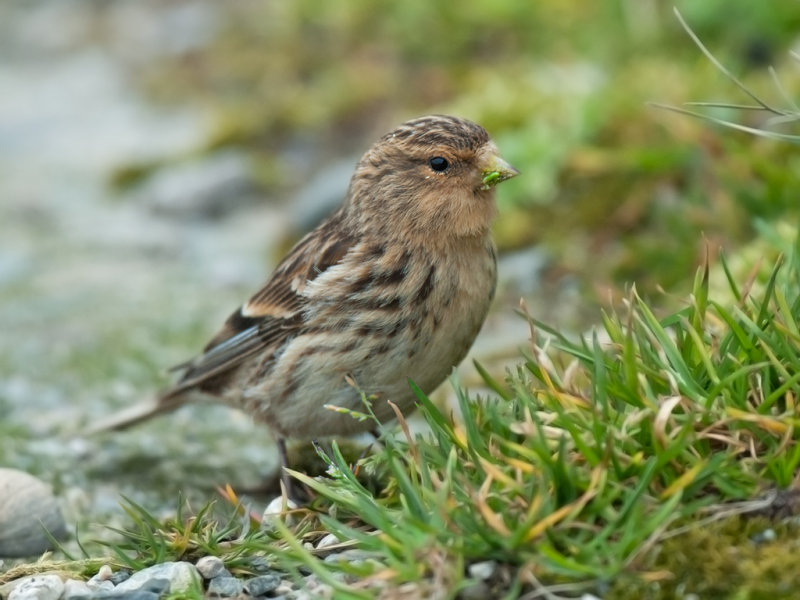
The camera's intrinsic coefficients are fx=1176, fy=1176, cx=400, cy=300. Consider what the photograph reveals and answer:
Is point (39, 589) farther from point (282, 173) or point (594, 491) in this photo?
point (282, 173)

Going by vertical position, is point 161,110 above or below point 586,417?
above

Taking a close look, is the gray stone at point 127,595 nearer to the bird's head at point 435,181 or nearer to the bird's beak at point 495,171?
the bird's head at point 435,181

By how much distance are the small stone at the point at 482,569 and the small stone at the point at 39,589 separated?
1.30 meters

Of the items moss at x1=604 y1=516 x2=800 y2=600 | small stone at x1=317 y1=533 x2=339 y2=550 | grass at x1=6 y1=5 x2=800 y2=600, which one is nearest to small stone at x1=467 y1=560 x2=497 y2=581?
grass at x1=6 y1=5 x2=800 y2=600

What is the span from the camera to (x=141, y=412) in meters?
5.77

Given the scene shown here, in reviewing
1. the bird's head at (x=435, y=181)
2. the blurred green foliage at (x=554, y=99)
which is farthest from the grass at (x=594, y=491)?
the blurred green foliage at (x=554, y=99)

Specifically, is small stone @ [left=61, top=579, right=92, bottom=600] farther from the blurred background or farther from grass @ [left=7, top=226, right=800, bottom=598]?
the blurred background

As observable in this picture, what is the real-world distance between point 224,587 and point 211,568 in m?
0.09

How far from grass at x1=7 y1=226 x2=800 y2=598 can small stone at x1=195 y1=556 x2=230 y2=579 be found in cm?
5

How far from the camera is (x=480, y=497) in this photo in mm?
3191

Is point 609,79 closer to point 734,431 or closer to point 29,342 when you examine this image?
point 29,342

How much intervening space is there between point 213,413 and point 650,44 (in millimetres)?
4608

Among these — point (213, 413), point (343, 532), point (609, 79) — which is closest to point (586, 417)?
point (343, 532)

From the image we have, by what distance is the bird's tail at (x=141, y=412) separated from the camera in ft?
18.7
